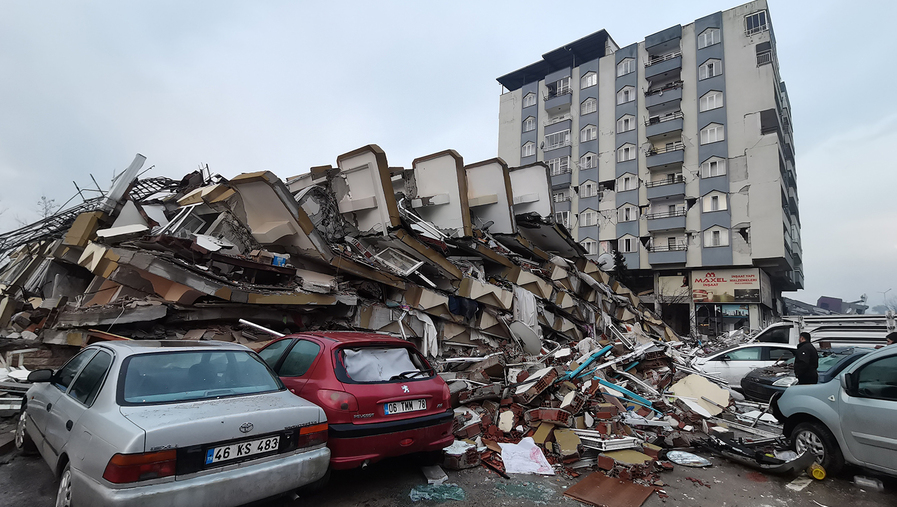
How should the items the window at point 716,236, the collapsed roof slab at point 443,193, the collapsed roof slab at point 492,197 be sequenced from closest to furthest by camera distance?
the collapsed roof slab at point 443,193 → the collapsed roof slab at point 492,197 → the window at point 716,236

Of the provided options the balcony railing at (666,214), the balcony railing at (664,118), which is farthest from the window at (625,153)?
the balcony railing at (666,214)

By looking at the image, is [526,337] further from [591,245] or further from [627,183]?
[627,183]

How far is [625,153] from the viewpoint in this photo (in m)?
35.3

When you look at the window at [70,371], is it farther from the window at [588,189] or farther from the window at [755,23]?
the window at [755,23]

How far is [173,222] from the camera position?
8.51 meters

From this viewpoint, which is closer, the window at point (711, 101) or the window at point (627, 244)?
the window at point (711, 101)

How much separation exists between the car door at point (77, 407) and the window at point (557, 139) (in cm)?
3880

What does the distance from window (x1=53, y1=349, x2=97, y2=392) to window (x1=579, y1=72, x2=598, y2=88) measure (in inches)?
1602

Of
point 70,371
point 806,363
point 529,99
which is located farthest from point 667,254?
point 70,371

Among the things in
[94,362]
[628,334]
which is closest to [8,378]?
[94,362]

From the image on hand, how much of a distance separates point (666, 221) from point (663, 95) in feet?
33.0

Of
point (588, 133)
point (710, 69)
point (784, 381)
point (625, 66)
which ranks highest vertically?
point (625, 66)

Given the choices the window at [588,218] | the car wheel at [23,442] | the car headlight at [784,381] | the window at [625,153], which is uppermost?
the window at [625,153]

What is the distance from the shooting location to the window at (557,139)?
38.6m
